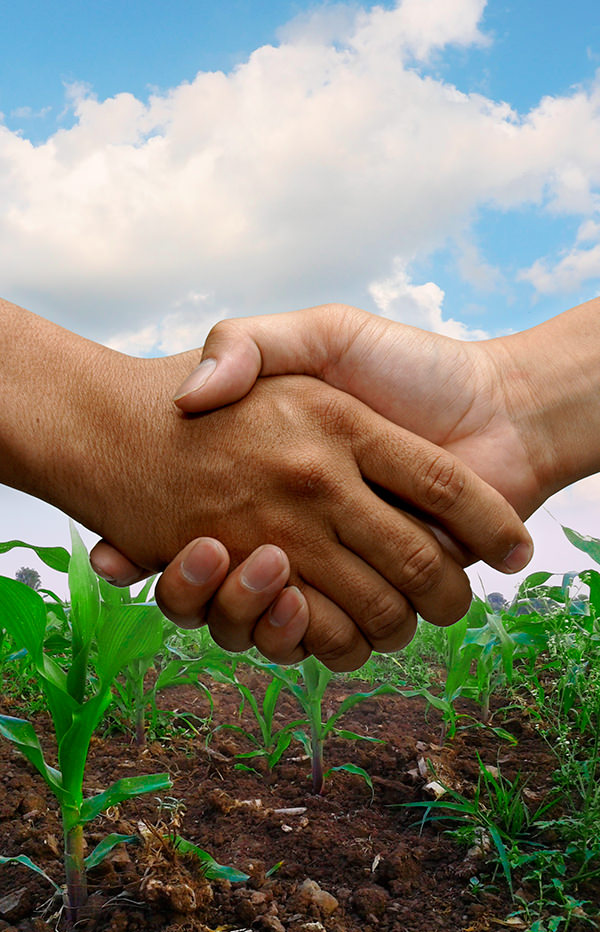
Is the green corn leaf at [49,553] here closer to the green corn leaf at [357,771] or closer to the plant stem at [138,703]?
the plant stem at [138,703]

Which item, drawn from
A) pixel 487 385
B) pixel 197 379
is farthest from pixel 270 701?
pixel 487 385

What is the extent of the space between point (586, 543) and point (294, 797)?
0.97 meters

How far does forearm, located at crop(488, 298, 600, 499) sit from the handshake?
0.18 metres

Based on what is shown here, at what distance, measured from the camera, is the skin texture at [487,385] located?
1.78m

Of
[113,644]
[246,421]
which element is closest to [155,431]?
[246,421]

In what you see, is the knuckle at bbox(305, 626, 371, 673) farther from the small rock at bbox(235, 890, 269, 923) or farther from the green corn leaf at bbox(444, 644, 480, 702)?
the small rock at bbox(235, 890, 269, 923)

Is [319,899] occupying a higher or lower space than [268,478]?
lower

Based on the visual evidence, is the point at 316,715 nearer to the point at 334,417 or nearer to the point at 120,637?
the point at 120,637

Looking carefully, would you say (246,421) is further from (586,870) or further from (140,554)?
(586,870)

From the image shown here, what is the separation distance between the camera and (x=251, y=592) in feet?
5.18

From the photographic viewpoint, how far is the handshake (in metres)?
1.53

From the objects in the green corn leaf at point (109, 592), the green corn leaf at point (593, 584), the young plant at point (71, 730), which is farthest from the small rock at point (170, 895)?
the green corn leaf at point (593, 584)

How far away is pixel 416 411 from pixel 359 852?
102 centimetres

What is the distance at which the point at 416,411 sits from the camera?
1.85 meters
